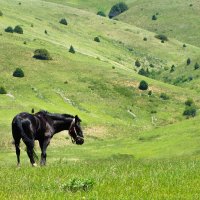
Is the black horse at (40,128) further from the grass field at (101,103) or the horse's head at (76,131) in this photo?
the grass field at (101,103)

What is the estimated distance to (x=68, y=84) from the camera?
95750 millimetres

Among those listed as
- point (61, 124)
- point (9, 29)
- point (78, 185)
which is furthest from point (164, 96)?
point (78, 185)

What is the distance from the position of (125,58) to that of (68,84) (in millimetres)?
53863

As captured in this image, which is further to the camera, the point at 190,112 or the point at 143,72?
the point at 143,72

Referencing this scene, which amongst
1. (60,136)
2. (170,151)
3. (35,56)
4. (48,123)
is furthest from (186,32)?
(48,123)

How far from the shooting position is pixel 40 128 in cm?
2055

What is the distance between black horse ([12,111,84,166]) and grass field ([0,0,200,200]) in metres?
1.06

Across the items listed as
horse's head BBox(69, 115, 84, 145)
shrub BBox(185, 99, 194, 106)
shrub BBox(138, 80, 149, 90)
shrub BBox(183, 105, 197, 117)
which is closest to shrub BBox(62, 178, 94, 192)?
horse's head BBox(69, 115, 84, 145)

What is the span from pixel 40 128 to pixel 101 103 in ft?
231

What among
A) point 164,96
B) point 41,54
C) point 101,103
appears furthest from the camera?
point 41,54

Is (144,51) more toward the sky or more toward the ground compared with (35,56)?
more toward the ground

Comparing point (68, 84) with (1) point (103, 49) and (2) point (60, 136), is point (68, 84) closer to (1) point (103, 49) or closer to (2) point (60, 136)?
(2) point (60, 136)

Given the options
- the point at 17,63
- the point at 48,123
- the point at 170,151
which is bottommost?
the point at 17,63

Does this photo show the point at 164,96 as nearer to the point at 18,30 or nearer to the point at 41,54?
the point at 41,54
